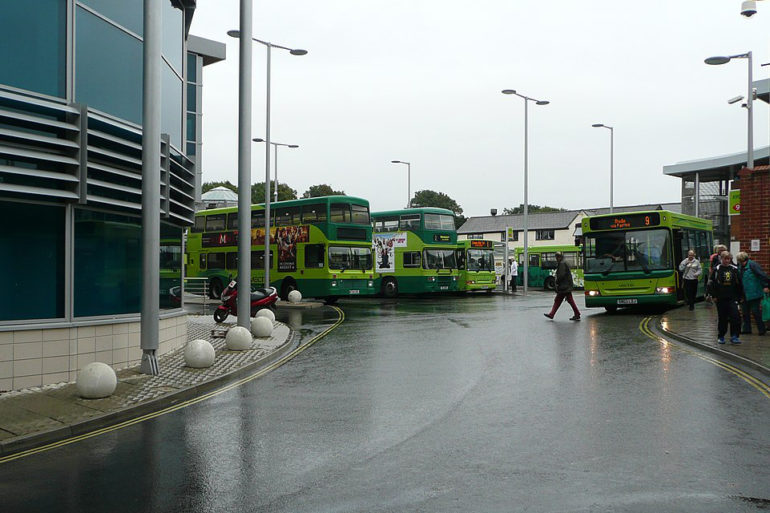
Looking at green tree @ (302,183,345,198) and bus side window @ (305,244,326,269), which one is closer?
bus side window @ (305,244,326,269)

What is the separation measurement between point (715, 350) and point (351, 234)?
17.1 m

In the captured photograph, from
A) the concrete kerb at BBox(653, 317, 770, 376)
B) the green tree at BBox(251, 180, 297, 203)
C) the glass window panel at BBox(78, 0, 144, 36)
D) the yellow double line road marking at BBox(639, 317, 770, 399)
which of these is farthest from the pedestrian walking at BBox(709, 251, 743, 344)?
the green tree at BBox(251, 180, 297, 203)

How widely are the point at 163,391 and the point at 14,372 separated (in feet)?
6.06

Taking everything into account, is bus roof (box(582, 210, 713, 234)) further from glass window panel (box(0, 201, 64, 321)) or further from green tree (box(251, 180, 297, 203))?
green tree (box(251, 180, 297, 203))

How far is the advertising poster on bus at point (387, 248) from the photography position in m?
32.9

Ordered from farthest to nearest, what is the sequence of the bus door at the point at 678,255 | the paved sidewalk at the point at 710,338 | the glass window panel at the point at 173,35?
1. the bus door at the point at 678,255
2. the glass window panel at the point at 173,35
3. the paved sidewalk at the point at 710,338

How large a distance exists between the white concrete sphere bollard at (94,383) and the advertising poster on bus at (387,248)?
2468cm

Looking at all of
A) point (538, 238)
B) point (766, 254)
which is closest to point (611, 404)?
point (766, 254)

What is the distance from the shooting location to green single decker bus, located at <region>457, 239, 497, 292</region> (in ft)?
115

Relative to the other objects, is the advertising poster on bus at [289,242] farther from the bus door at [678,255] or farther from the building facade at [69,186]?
the building facade at [69,186]

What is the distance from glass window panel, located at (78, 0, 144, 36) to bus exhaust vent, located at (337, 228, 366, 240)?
52.0ft

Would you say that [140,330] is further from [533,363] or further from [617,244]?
[617,244]

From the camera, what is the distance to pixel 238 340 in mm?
12969

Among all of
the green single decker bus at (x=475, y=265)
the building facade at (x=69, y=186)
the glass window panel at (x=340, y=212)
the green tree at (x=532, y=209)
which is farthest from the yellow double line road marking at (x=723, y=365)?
the green tree at (x=532, y=209)
